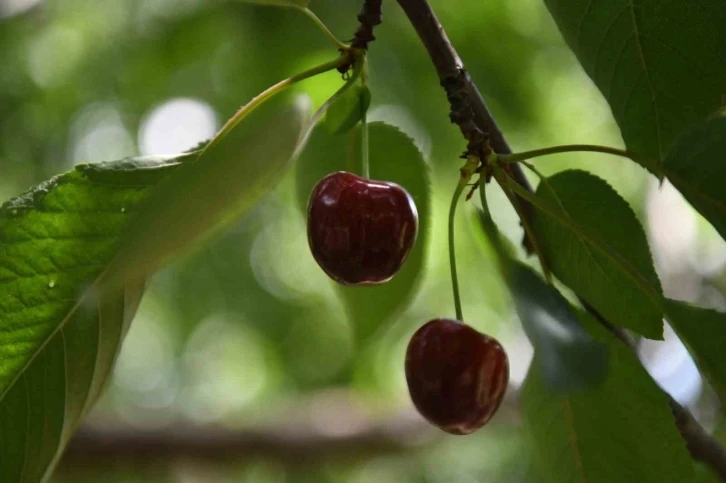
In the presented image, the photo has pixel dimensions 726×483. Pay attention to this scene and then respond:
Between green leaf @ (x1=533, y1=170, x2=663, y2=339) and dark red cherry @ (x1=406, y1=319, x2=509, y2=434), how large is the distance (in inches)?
4.4

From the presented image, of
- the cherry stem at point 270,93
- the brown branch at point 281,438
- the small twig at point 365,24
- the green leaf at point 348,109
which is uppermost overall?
the small twig at point 365,24

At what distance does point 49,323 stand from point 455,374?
0.38 m

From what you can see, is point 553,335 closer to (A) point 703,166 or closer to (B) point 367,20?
(A) point 703,166

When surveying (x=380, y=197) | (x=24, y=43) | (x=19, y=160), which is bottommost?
(x=380, y=197)

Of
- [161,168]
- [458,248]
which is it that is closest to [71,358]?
[161,168]

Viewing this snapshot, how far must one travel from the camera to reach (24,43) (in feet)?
8.81

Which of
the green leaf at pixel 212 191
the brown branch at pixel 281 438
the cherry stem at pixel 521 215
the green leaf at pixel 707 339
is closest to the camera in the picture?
the green leaf at pixel 212 191

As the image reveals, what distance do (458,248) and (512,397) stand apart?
589 mm

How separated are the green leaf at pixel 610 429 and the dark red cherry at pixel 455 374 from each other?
5 cm

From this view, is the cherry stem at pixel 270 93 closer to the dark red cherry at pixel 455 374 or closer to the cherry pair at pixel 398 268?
the cherry pair at pixel 398 268

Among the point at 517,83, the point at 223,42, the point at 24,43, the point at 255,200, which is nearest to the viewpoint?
the point at 255,200

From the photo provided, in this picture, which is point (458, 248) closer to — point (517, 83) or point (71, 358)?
point (517, 83)

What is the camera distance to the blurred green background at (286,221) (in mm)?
2268

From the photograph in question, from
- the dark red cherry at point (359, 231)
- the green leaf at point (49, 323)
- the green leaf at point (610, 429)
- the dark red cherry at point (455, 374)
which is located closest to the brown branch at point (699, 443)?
the green leaf at point (610, 429)
